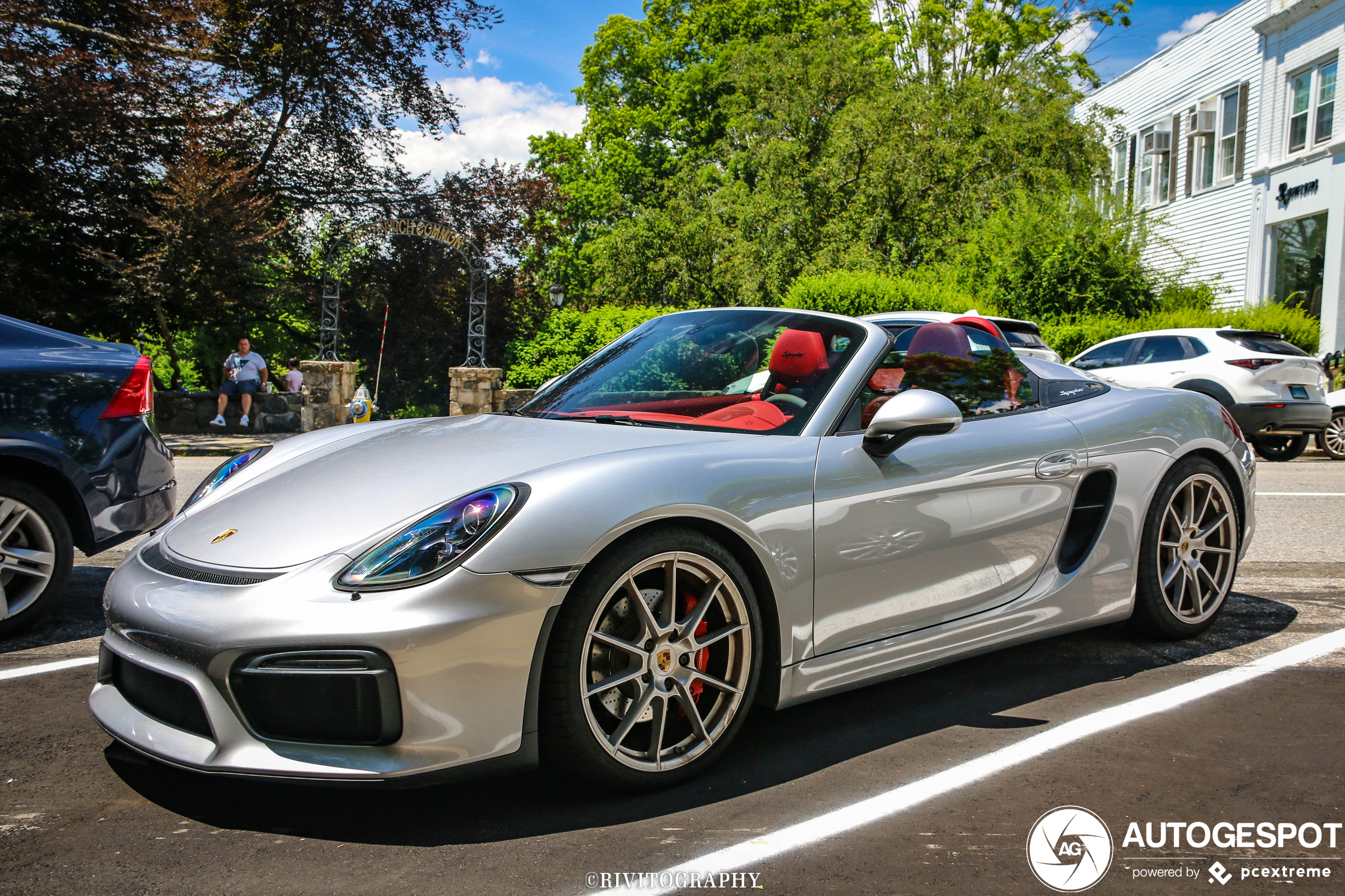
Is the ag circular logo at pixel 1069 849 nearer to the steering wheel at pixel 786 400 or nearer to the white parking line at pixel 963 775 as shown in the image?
the white parking line at pixel 963 775

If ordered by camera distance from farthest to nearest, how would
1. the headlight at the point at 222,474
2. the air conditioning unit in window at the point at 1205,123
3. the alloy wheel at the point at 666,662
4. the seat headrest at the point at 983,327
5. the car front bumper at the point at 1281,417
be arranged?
the air conditioning unit in window at the point at 1205,123
the car front bumper at the point at 1281,417
the seat headrest at the point at 983,327
the headlight at the point at 222,474
the alloy wheel at the point at 666,662

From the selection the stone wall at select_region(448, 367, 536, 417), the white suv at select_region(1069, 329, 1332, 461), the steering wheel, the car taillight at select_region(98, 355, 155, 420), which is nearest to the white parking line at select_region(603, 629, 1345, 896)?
the steering wheel

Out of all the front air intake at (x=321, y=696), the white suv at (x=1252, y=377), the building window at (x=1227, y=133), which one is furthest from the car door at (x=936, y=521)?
the building window at (x=1227, y=133)

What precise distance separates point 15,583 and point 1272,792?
4.55m

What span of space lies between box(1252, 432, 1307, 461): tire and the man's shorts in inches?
608

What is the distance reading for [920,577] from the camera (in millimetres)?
3160

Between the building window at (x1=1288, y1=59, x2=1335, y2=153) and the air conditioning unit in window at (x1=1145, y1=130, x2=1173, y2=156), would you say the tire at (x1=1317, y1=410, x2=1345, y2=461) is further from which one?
the air conditioning unit in window at (x1=1145, y1=130, x2=1173, y2=156)

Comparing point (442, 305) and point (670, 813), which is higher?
point (442, 305)

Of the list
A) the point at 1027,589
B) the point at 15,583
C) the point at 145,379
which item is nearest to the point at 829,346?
the point at 1027,589

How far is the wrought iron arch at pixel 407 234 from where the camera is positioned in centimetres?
2089

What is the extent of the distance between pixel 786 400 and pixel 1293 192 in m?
20.2

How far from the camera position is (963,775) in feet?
9.35

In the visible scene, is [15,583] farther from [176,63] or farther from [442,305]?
[442,305]

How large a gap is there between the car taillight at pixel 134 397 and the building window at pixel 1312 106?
2025cm
